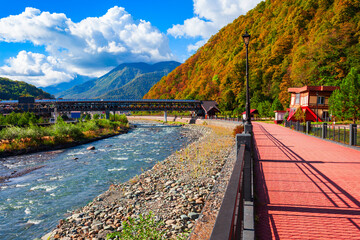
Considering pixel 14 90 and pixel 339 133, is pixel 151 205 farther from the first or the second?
pixel 14 90

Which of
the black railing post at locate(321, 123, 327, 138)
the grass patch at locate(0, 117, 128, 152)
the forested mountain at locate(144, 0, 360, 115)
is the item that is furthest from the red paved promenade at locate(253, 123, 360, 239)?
the forested mountain at locate(144, 0, 360, 115)

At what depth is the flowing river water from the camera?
8047 mm

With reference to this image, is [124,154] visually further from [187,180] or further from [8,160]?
[187,180]

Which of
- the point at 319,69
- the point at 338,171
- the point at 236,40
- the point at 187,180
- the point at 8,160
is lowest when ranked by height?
the point at 8,160

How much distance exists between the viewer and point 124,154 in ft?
67.6

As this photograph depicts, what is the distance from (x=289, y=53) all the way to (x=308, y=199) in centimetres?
6931

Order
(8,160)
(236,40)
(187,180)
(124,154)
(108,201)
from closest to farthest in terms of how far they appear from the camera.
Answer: (108,201), (187,180), (8,160), (124,154), (236,40)

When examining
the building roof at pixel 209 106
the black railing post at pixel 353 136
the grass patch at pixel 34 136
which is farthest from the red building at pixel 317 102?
the building roof at pixel 209 106

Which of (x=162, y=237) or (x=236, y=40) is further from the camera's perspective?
(x=236, y=40)

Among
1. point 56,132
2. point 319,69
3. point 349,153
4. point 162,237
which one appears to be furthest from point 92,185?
point 319,69

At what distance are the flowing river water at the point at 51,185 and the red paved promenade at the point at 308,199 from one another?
304 inches

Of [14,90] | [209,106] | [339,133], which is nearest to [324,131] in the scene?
[339,133]

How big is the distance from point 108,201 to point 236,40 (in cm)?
12215

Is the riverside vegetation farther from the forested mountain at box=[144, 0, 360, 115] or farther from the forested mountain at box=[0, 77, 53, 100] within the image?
the forested mountain at box=[0, 77, 53, 100]
